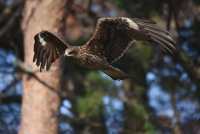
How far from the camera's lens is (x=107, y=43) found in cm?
572

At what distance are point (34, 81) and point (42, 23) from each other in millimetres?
716

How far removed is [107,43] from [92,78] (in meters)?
5.98

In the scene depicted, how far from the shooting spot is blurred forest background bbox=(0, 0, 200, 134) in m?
9.36

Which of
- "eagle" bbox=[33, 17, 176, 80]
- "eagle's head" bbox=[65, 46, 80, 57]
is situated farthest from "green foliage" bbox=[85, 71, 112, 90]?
"eagle's head" bbox=[65, 46, 80, 57]

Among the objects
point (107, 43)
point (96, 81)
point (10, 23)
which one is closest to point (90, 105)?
point (96, 81)

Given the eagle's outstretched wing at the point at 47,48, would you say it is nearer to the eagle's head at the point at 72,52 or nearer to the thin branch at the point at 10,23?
the eagle's head at the point at 72,52

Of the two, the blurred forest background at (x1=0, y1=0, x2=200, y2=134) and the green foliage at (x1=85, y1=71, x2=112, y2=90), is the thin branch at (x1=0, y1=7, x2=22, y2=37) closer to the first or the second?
the blurred forest background at (x1=0, y1=0, x2=200, y2=134)

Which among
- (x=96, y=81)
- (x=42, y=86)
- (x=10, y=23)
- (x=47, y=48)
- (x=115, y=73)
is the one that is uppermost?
(x=115, y=73)

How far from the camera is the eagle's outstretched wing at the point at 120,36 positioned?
5145mm

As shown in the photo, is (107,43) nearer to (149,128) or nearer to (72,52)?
(72,52)

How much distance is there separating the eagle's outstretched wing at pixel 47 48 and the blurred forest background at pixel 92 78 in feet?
9.43

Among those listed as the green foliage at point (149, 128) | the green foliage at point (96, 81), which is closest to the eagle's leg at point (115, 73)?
the green foliage at point (149, 128)

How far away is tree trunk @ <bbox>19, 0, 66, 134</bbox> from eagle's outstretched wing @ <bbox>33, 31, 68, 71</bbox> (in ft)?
9.68

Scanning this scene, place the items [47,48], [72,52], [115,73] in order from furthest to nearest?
[47,48], [72,52], [115,73]
